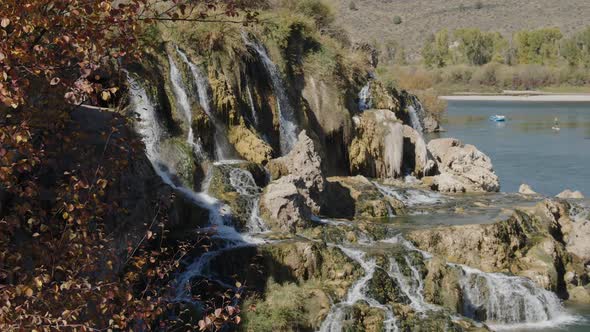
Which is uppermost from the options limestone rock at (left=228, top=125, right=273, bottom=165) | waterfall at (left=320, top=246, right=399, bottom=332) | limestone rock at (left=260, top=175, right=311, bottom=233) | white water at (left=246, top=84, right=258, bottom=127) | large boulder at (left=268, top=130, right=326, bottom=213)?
white water at (left=246, top=84, right=258, bottom=127)

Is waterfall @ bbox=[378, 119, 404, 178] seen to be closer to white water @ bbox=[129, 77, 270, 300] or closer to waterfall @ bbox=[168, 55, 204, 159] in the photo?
waterfall @ bbox=[168, 55, 204, 159]

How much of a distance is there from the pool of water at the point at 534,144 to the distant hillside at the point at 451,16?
7362 centimetres

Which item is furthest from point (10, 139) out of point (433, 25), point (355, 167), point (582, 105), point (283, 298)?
point (433, 25)

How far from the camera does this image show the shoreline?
4122 inches

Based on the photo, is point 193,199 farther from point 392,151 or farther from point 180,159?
point 392,151

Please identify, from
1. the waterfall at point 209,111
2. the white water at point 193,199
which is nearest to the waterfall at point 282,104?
the waterfall at point 209,111

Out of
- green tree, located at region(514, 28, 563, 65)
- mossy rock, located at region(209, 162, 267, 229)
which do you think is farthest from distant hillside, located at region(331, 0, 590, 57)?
mossy rock, located at region(209, 162, 267, 229)

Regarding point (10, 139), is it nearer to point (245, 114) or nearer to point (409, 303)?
point (409, 303)

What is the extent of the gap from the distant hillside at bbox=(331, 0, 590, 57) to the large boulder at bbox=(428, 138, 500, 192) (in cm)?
11718

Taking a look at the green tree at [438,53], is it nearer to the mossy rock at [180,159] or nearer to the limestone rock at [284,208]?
the mossy rock at [180,159]

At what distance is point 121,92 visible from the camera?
19.9 metres

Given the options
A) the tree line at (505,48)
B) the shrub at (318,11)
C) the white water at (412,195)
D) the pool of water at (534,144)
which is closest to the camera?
the white water at (412,195)

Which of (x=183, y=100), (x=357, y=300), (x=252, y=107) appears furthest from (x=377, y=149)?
(x=357, y=300)

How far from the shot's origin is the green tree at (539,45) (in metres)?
129
